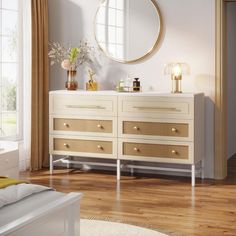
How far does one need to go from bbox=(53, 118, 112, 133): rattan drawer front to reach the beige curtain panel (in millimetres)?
355

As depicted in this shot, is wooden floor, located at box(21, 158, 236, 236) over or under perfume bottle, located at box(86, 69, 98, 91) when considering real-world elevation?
under

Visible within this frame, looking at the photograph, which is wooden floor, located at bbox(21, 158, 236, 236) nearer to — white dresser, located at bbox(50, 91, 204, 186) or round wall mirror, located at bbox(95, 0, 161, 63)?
white dresser, located at bbox(50, 91, 204, 186)

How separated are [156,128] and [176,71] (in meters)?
0.61

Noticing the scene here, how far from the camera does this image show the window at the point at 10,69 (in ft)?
21.2

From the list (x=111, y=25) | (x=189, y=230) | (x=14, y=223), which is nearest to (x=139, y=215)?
(x=189, y=230)

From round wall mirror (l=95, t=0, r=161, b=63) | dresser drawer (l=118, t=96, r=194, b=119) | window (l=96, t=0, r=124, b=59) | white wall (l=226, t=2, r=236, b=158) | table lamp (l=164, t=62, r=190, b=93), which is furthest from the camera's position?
white wall (l=226, t=2, r=236, b=158)

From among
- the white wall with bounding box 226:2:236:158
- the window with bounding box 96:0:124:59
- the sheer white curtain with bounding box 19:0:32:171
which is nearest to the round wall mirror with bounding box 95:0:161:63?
the window with bounding box 96:0:124:59

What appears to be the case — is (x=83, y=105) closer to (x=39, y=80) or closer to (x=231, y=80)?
(x=39, y=80)

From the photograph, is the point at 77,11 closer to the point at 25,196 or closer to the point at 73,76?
the point at 73,76

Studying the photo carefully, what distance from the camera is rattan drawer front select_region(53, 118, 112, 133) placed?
6125 mm

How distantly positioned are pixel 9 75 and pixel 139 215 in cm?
255

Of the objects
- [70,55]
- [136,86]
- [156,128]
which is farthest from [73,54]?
[156,128]

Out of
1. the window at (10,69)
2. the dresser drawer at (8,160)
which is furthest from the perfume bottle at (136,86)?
the dresser drawer at (8,160)

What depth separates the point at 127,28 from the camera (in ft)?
20.9
